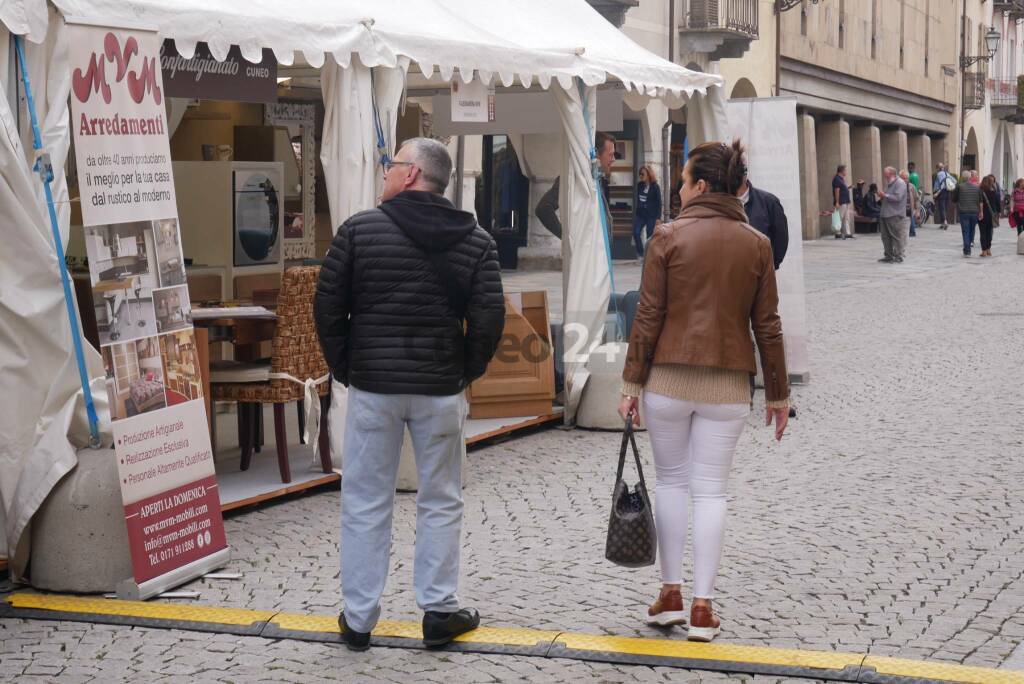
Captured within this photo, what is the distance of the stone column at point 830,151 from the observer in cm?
4312

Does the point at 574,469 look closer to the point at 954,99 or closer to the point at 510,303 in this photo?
the point at 510,303

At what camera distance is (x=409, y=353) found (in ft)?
18.1

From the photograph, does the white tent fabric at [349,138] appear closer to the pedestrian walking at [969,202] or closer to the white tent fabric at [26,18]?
the white tent fabric at [26,18]

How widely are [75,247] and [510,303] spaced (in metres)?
2.85

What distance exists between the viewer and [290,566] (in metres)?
6.89

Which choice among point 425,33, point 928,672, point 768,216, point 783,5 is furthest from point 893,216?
point 928,672

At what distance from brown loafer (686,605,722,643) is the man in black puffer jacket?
799mm

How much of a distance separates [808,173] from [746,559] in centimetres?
3421

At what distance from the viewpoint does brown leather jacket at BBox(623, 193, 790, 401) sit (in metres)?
5.59

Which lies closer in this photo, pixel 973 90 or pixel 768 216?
pixel 768 216

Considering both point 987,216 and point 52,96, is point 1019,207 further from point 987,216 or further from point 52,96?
point 52,96

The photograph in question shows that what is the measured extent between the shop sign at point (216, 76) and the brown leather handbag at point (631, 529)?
13.7 ft

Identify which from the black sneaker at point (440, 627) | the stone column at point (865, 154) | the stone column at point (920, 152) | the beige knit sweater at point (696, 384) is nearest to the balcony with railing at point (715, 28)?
the stone column at point (865, 154)

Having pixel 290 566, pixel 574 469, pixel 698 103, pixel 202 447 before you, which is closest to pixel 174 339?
pixel 202 447
